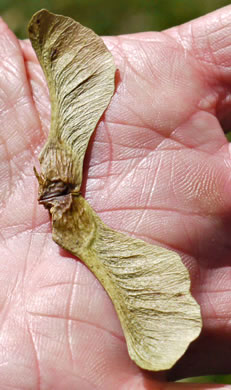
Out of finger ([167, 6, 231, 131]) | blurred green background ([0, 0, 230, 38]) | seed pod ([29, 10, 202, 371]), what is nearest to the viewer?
seed pod ([29, 10, 202, 371])

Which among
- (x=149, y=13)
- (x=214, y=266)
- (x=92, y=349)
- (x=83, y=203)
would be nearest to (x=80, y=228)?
(x=83, y=203)

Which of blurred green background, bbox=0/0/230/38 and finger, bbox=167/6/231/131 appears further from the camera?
blurred green background, bbox=0/0/230/38

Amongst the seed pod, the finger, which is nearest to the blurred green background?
the finger

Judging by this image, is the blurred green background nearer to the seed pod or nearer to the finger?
the finger

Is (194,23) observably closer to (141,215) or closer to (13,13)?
(141,215)

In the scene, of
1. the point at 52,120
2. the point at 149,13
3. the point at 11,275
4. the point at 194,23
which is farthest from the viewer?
the point at 149,13

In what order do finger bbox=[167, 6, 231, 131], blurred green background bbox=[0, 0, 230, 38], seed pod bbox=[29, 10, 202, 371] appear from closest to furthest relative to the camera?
seed pod bbox=[29, 10, 202, 371] < finger bbox=[167, 6, 231, 131] < blurred green background bbox=[0, 0, 230, 38]

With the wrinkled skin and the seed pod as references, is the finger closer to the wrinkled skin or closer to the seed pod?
the wrinkled skin
